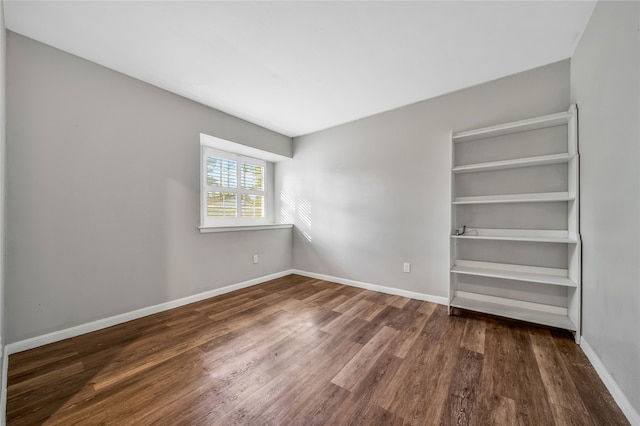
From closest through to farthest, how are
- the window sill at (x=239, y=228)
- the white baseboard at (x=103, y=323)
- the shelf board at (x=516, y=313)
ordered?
the white baseboard at (x=103, y=323) < the shelf board at (x=516, y=313) < the window sill at (x=239, y=228)

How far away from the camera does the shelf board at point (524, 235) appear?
204 cm

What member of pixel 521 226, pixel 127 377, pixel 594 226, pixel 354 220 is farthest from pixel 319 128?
pixel 127 377

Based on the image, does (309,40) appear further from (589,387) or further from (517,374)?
(589,387)

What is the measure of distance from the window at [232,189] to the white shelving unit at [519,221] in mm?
2939

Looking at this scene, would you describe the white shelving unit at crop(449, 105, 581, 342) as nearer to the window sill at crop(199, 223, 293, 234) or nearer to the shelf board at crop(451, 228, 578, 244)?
the shelf board at crop(451, 228, 578, 244)

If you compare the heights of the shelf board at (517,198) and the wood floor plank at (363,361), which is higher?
the shelf board at (517,198)

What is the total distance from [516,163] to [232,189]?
347 cm

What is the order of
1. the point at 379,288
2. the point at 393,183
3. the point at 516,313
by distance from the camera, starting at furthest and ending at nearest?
the point at 379,288 < the point at 393,183 < the point at 516,313

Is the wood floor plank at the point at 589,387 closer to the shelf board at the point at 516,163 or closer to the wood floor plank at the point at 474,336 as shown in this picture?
the wood floor plank at the point at 474,336

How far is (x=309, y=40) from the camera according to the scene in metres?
1.91

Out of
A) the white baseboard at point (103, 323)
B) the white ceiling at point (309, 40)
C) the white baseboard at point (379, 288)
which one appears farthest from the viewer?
the white baseboard at point (379, 288)

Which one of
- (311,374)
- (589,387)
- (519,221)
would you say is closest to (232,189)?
(311,374)

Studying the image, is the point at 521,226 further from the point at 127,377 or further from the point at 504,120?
the point at 127,377

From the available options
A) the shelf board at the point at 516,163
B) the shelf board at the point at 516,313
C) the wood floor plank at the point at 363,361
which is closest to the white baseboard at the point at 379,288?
the shelf board at the point at 516,313
